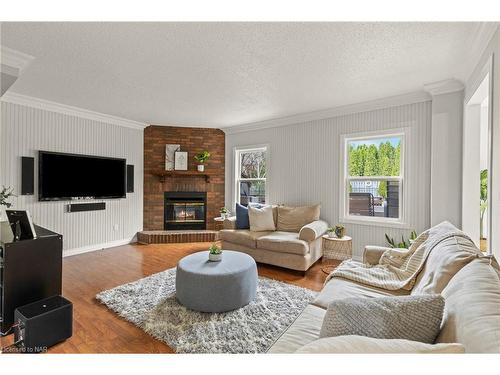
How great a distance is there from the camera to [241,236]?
3660 millimetres

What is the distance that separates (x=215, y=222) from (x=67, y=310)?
3.52 m

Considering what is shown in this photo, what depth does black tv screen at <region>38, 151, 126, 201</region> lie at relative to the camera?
3.72 meters

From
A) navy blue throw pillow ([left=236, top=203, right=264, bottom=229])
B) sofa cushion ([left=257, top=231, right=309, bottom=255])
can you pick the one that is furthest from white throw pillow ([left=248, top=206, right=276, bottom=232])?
sofa cushion ([left=257, top=231, right=309, bottom=255])

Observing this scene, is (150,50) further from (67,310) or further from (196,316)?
(196,316)

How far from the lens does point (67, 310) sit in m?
1.81

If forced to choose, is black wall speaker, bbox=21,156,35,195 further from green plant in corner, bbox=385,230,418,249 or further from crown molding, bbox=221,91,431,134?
green plant in corner, bbox=385,230,418,249

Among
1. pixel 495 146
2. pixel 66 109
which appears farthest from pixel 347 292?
pixel 66 109

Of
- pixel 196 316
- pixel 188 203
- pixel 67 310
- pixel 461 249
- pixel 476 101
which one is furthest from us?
pixel 188 203

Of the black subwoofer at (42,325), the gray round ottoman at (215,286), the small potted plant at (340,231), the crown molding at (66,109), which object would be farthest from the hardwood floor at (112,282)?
the crown molding at (66,109)

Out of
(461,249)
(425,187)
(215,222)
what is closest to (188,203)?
(215,222)

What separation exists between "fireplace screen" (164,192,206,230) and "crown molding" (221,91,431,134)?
1692 millimetres

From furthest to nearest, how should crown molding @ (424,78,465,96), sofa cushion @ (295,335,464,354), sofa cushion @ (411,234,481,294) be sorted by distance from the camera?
1. crown molding @ (424,78,465,96)
2. sofa cushion @ (411,234,481,294)
3. sofa cushion @ (295,335,464,354)

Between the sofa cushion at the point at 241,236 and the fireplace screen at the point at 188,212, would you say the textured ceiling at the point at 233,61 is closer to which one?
the sofa cushion at the point at 241,236

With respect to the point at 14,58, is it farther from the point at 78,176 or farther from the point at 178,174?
the point at 178,174
